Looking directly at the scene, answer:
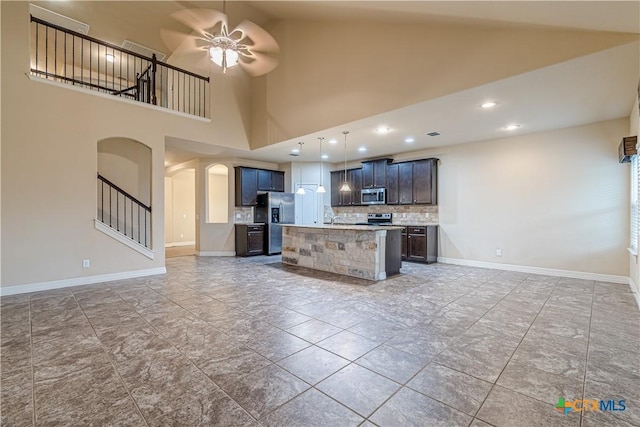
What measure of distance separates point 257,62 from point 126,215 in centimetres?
428

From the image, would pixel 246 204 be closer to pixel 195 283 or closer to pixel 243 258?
pixel 243 258

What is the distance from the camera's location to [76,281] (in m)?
4.70

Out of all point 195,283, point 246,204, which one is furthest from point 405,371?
point 246,204

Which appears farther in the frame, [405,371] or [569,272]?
[569,272]

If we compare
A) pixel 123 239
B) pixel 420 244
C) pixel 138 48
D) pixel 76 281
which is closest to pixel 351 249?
pixel 420 244

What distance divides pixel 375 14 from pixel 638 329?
5.08 meters

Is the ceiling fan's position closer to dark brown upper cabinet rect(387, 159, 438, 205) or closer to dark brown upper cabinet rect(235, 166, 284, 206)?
dark brown upper cabinet rect(235, 166, 284, 206)

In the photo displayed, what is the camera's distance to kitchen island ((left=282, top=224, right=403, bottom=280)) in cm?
500

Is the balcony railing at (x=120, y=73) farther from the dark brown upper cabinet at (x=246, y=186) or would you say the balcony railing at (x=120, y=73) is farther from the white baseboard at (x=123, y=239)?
the white baseboard at (x=123, y=239)

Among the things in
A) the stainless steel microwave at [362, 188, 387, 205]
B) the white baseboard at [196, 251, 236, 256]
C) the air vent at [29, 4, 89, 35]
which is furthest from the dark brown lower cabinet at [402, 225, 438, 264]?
the air vent at [29, 4, 89, 35]

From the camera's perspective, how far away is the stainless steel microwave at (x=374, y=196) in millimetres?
7711

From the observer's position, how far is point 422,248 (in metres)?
6.64

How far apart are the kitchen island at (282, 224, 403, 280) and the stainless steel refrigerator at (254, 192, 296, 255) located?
188cm

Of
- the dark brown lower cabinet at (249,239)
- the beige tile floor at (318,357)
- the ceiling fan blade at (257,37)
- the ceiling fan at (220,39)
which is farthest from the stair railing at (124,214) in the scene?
the ceiling fan blade at (257,37)
